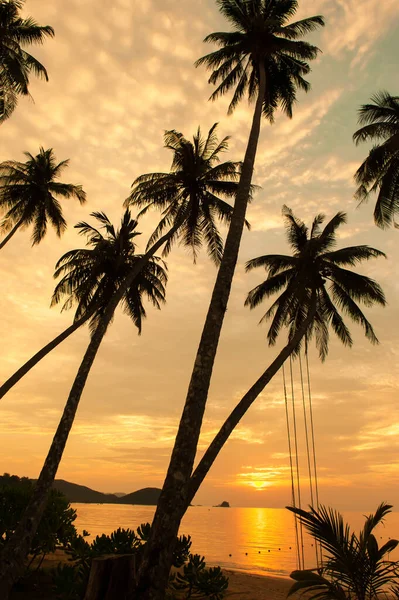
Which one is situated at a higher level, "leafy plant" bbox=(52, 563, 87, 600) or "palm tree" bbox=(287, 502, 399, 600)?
"palm tree" bbox=(287, 502, 399, 600)

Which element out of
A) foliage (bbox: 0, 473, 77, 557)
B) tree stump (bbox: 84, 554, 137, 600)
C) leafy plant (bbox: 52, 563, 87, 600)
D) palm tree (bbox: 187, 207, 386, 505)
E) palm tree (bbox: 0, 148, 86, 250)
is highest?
palm tree (bbox: 0, 148, 86, 250)

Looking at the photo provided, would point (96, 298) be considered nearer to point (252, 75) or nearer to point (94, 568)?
point (252, 75)

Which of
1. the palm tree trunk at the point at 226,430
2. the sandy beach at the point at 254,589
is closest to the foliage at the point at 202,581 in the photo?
the palm tree trunk at the point at 226,430

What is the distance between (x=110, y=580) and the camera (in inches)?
164

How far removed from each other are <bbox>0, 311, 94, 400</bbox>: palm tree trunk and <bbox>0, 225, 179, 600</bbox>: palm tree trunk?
67.3 inches

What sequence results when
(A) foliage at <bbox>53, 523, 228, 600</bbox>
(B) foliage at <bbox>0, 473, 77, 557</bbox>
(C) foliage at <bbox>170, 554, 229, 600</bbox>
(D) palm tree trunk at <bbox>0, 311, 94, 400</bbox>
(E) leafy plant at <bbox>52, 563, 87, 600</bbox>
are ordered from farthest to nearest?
1. (D) palm tree trunk at <bbox>0, 311, 94, 400</bbox>
2. (B) foliage at <bbox>0, 473, 77, 557</bbox>
3. (C) foliage at <bbox>170, 554, 229, 600</bbox>
4. (A) foliage at <bbox>53, 523, 228, 600</bbox>
5. (E) leafy plant at <bbox>52, 563, 87, 600</bbox>

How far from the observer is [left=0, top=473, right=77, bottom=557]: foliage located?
1647cm

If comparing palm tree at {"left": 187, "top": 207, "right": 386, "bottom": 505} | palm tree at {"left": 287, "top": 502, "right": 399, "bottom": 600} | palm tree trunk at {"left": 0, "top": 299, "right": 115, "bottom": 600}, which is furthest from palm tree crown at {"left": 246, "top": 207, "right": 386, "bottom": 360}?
palm tree at {"left": 287, "top": 502, "right": 399, "bottom": 600}

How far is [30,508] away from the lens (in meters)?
15.6

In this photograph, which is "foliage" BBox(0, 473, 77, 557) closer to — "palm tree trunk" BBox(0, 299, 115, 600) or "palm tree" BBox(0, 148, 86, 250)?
"palm tree trunk" BBox(0, 299, 115, 600)

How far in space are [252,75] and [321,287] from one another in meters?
10.0

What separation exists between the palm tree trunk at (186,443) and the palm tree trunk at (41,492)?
25.7 feet

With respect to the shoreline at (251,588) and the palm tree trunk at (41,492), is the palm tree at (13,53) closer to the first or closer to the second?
the palm tree trunk at (41,492)

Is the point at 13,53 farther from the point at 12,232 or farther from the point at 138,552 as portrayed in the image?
the point at 138,552
